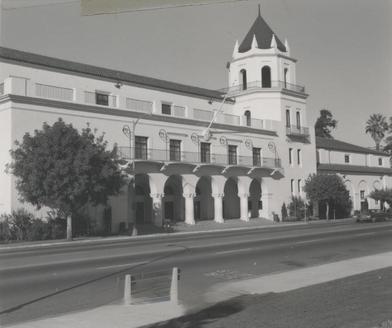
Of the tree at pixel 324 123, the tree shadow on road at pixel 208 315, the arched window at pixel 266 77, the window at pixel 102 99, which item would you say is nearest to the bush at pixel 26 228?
the window at pixel 102 99

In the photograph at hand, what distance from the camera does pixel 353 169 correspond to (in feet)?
217

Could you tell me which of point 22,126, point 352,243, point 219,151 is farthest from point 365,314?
point 219,151

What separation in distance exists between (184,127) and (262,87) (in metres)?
14.9

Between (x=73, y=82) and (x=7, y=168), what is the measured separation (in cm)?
1287

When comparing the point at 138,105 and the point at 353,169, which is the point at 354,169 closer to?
the point at 353,169

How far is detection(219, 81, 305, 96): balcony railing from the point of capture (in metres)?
56.2

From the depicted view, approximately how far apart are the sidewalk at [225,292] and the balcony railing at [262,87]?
40.1 meters

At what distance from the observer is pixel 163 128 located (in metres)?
43.8

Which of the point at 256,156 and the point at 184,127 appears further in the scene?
the point at 256,156

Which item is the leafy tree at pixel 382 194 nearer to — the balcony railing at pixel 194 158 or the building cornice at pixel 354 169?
the building cornice at pixel 354 169

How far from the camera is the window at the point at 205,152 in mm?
47250

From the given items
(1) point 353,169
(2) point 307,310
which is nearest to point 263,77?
(1) point 353,169

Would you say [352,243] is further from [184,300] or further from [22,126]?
[22,126]

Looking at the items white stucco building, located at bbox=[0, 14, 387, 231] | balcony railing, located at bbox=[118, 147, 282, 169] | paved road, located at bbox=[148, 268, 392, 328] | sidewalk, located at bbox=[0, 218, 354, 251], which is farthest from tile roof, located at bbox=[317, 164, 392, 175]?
paved road, located at bbox=[148, 268, 392, 328]
